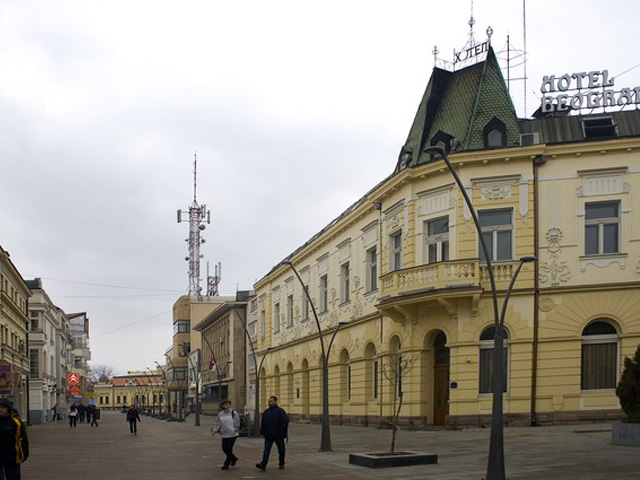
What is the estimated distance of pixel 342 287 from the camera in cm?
4512

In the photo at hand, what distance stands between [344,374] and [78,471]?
24.9 m

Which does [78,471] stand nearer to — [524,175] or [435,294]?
[435,294]

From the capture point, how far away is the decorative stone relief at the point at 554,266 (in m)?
31.6

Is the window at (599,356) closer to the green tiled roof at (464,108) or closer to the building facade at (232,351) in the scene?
the green tiled roof at (464,108)

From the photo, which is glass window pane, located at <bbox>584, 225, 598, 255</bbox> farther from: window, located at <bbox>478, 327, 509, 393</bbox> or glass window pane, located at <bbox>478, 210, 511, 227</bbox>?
window, located at <bbox>478, 327, 509, 393</bbox>

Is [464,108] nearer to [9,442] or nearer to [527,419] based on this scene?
[527,419]

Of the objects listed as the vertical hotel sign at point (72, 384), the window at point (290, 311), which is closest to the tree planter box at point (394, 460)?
the window at point (290, 311)

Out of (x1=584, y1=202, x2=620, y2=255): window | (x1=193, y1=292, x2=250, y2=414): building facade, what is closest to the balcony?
(x1=584, y1=202, x2=620, y2=255): window

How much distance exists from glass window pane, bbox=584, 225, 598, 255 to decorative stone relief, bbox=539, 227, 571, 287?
3.08 feet

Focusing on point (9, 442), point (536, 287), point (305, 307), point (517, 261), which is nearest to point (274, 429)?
point (9, 442)

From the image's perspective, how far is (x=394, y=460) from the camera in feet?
63.4

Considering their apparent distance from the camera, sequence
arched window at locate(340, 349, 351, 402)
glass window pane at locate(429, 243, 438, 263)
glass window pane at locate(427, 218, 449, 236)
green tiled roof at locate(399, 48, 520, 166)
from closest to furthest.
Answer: glass window pane at locate(427, 218, 449, 236), glass window pane at locate(429, 243, 438, 263), green tiled roof at locate(399, 48, 520, 166), arched window at locate(340, 349, 351, 402)

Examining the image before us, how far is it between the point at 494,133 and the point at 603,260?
628 cm

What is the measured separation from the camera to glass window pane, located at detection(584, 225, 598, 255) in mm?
31625
